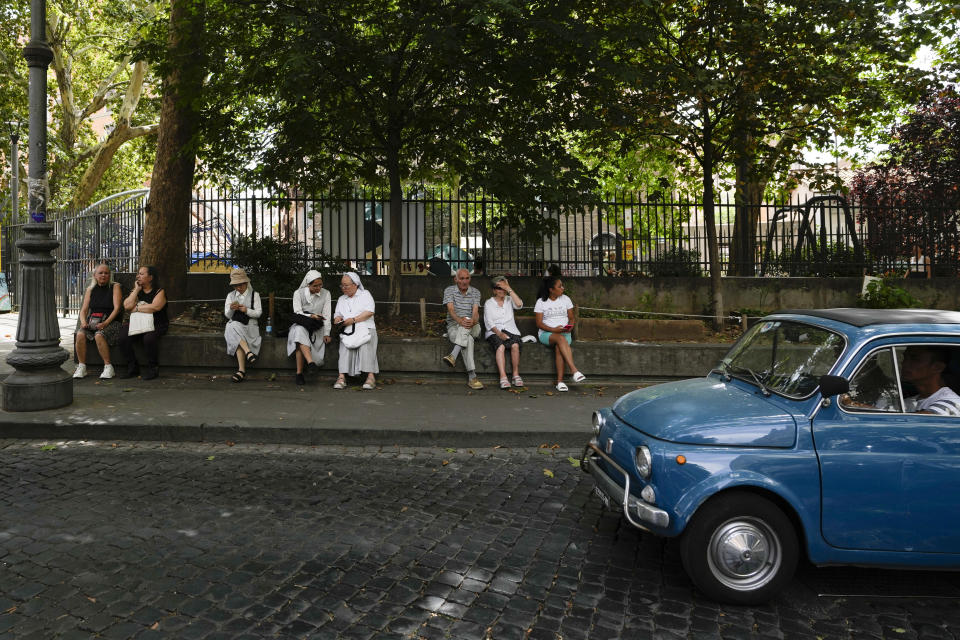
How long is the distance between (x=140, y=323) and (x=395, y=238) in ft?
14.0

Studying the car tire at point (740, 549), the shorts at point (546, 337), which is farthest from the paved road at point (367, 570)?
the shorts at point (546, 337)

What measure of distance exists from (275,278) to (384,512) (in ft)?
23.0

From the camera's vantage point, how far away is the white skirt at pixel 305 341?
9.86 meters

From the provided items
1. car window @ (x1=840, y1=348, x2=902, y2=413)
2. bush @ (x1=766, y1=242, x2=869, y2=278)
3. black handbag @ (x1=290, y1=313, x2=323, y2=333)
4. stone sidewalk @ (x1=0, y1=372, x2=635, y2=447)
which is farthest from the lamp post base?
bush @ (x1=766, y1=242, x2=869, y2=278)

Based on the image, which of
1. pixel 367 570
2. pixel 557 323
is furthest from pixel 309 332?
pixel 367 570

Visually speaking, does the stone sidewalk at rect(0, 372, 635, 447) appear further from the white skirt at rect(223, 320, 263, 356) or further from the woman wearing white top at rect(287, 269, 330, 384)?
the white skirt at rect(223, 320, 263, 356)

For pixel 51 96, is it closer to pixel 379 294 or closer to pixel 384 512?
pixel 379 294

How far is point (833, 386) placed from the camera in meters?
3.79

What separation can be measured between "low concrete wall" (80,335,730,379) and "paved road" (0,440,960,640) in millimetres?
4396

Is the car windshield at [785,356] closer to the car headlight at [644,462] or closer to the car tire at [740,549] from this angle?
the car tire at [740,549]

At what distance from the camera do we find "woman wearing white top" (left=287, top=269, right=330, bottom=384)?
389 inches

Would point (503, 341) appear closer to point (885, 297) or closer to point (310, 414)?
point (310, 414)

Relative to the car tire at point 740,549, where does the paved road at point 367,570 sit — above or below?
below

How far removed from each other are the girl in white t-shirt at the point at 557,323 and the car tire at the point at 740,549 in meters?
6.21
